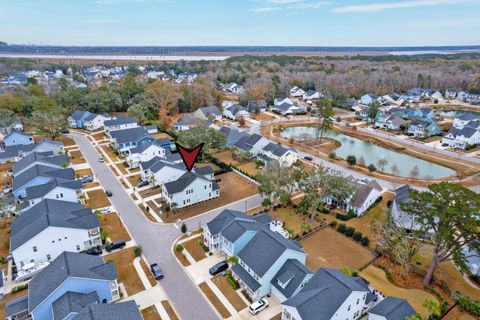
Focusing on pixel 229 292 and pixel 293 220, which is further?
pixel 293 220

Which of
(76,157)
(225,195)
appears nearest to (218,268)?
(225,195)

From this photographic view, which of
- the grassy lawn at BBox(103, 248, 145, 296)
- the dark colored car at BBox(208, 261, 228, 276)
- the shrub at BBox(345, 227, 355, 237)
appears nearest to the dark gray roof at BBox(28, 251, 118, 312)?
the grassy lawn at BBox(103, 248, 145, 296)

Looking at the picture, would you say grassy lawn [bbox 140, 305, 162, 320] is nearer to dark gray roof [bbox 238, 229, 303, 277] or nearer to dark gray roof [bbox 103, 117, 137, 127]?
dark gray roof [bbox 238, 229, 303, 277]

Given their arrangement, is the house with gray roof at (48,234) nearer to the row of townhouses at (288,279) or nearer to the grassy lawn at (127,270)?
the grassy lawn at (127,270)

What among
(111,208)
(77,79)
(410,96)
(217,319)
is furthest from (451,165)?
(77,79)

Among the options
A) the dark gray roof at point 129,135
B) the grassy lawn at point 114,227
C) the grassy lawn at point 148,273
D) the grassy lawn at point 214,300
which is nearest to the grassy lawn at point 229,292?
the grassy lawn at point 214,300

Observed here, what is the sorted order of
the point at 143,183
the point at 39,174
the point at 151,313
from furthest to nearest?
the point at 143,183
the point at 39,174
the point at 151,313

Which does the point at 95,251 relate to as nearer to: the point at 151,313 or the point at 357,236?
the point at 151,313
